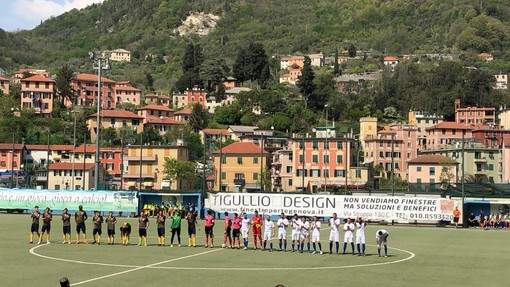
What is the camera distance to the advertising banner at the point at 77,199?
239 ft

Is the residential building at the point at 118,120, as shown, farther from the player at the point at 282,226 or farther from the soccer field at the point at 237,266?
the player at the point at 282,226

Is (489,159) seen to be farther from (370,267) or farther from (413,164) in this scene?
(370,267)

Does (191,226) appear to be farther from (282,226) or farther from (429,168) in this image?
(429,168)

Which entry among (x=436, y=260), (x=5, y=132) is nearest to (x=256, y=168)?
(x=5, y=132)

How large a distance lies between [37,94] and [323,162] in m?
80.2

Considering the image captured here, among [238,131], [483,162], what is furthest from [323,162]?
[238,131]

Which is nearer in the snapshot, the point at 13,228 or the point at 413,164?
the point at 13,228

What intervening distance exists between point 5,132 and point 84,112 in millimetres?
23237

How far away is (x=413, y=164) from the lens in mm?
136500

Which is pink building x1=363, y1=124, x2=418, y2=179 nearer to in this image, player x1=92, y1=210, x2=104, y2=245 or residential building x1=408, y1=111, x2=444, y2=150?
residential building x1=408, y1=111, x2=444, y2=150

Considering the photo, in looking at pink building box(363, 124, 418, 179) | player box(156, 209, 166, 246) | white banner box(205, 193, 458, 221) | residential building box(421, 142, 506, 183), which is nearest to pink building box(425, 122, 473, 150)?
pink building box(363, 124, 418, 179)

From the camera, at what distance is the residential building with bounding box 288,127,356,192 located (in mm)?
130250

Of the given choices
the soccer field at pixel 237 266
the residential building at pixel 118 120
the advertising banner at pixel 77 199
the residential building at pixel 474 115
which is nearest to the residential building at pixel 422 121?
the residential building at pixel 474 115

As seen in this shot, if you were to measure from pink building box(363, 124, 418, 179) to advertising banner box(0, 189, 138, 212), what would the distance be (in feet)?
269
